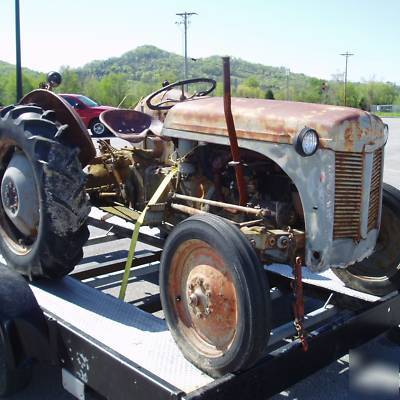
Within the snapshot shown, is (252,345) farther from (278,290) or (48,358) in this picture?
(278,290)

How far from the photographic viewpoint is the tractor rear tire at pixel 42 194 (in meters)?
3.34

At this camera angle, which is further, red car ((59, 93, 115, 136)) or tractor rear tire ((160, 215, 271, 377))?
red car ((59, 93, 115, 136))

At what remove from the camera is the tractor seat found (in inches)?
181

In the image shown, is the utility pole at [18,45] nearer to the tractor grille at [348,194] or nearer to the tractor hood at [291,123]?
the tractor hood at [291,123]

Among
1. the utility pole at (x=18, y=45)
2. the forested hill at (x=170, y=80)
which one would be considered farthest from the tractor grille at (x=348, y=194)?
the utility pole at (x=18, y=45)

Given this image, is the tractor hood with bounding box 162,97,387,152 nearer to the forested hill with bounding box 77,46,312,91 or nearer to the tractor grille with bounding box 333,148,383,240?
the tractor grille with bounding box 333,148,383,240

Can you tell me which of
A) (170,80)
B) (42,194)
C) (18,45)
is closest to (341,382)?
(42,194)

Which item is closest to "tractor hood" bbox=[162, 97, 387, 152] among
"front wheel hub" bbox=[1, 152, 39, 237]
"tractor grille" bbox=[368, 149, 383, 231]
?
"tractor grille" bbox=[368, 149, 383, 231]

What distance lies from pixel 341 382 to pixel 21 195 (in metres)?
2.30

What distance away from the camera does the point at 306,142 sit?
2.70 m

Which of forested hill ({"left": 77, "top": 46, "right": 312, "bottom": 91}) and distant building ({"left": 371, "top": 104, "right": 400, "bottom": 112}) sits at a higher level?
forested hill ({"left": 77, "top": 46, "right": 312, "bottom": 91})

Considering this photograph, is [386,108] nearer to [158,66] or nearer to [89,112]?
[89,112]

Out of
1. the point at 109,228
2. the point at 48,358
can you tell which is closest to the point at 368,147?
the point at 48,358

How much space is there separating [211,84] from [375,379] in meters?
2.46
